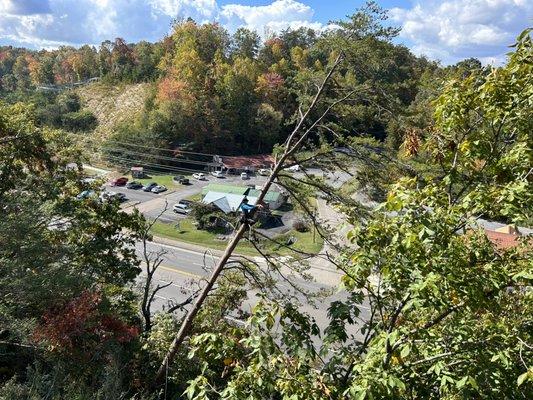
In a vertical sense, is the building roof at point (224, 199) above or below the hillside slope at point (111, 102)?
below

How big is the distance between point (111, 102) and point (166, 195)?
31.4 metres

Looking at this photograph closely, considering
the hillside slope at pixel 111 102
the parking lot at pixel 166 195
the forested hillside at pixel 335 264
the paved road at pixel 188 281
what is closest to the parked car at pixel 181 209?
the parking lot at pixel 166 195

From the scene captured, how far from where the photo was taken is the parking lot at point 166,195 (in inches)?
1281

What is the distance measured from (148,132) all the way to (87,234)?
113 feet

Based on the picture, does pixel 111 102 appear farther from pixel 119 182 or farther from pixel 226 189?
pixel 226 189

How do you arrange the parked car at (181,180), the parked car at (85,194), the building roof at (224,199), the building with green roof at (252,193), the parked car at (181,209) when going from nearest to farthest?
the parked car at (85,194) → the building roof at (224,199) → the parked car at (181,209) → the building with green roof at (252,193) → the parked car at (181,180)

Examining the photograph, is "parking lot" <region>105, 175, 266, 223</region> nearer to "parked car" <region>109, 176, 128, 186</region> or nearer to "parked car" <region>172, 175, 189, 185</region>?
"parked car" <region>109, 176, 128, 186</region>

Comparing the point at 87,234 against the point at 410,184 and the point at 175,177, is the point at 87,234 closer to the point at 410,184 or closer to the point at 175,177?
the point at 410,184

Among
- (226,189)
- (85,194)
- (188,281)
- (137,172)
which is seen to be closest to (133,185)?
(137,172)

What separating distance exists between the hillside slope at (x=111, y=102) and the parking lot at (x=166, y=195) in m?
17.9

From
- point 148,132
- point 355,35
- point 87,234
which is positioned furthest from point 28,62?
point 355,35

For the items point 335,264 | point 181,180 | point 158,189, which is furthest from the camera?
point 181,180

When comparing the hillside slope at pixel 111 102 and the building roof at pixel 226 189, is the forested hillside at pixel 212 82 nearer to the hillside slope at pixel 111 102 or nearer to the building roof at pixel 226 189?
the hillside slope at pixel 111 102

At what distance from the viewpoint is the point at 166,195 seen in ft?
121
